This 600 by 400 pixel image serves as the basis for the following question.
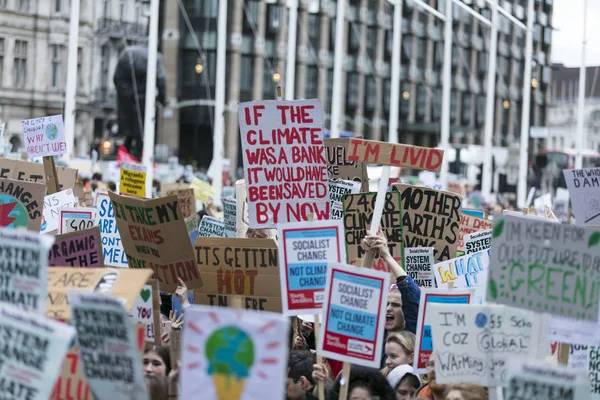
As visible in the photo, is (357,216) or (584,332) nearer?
(584,332)

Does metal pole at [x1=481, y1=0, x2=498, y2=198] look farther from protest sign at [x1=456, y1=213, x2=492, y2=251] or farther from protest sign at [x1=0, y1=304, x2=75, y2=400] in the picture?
protest sign at [x1=0, y1=304, x2=75, y2=400]

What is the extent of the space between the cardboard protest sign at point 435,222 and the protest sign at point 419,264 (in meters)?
0.46

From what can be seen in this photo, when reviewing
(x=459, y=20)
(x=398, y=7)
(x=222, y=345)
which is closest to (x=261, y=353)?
(x=222, y=345)

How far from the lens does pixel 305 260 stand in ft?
24.4

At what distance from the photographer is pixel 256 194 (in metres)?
8.59

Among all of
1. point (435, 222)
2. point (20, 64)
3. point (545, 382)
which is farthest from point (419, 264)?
point (20, 64)

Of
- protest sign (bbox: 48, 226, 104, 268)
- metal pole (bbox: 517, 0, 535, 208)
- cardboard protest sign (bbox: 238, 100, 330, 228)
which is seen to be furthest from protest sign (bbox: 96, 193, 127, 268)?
metal pole (bbox: 517, 0, 535, 208)

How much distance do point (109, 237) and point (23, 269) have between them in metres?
5.54

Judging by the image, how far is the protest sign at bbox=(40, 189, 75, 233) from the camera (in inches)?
452

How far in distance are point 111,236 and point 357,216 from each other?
2252 millimetres

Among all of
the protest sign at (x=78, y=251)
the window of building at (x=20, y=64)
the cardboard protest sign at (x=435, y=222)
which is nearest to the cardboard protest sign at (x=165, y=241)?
the protest sign at (x=78, y=251)

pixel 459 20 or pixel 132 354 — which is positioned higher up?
pixel 459 20

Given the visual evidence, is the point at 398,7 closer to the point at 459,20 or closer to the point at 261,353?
the point at 261,353

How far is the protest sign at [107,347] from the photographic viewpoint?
5215mm
